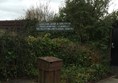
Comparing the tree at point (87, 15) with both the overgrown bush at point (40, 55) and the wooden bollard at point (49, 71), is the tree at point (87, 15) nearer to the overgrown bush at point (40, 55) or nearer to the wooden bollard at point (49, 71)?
the overgrown bush at point (40, 55)

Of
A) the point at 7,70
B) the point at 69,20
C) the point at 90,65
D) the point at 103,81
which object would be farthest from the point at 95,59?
the point at 7,70

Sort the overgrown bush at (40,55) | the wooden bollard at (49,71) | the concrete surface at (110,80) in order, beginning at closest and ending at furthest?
the wooden bollard at (49,71)
the overgrown bush at (40,55)
the concrete surface at (110,80)

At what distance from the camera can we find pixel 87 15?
14.0 metres

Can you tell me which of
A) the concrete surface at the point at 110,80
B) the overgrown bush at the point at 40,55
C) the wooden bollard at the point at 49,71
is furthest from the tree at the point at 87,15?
the wooden bollard at the point at 49,71

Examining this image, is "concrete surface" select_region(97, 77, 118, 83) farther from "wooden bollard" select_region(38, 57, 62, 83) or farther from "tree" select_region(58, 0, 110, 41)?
"wooden bollard" select_region(38, 57, 62, 83)

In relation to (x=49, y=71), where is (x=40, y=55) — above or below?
below

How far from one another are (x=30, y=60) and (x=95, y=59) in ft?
11.3

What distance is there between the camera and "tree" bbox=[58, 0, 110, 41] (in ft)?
45.6

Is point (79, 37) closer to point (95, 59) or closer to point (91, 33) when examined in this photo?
point (91, 33)

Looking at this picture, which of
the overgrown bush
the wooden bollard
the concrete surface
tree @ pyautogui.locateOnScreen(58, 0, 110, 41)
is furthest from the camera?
tree @ pyautogui.locateOnScreen(58, 0, 110, 41)

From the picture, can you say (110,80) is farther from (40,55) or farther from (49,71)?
(49,71)

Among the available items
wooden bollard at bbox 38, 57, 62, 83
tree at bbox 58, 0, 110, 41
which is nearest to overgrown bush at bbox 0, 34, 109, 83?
tree at bbox 58, 0, 110, 41

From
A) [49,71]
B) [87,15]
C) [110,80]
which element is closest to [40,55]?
[110,80]

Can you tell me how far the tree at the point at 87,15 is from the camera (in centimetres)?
1390
